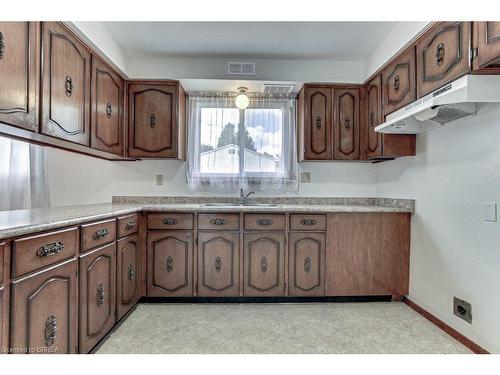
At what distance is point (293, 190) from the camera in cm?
313

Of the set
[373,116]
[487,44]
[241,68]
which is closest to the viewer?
[487,44]

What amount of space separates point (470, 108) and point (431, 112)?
202mm

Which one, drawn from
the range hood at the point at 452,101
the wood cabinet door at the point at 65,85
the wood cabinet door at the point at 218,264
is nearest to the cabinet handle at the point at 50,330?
the wood cabinet door at the point at 65,85

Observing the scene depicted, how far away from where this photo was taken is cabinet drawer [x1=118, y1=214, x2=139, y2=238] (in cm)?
209

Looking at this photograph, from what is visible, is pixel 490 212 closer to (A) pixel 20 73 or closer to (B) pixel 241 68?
(B) pixel 241 68

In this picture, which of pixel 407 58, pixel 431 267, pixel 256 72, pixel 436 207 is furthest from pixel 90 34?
pixel 431 267

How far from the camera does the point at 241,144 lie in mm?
3105

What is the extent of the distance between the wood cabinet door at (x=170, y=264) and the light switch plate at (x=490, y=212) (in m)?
2.11

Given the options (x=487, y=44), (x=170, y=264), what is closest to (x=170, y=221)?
(x=170, y=264)

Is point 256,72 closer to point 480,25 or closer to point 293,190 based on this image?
point 293,190

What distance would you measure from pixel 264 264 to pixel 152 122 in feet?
5.58

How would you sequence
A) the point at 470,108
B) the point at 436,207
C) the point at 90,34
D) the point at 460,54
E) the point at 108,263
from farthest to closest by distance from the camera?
the point at 436,207, the point at 90,34, the point at 108,263, the point at 470,108, the point at 460,54

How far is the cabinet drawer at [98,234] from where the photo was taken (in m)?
1.62

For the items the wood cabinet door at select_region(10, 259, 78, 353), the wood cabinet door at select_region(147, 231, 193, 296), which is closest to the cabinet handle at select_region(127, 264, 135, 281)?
the wood cabinet door at select_region(147, 231, 193, 296)
